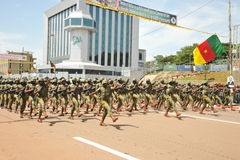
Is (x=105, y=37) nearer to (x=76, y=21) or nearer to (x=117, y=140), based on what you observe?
(x=76, y=21)

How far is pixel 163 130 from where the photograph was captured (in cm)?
857

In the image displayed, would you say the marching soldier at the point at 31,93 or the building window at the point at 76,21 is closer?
the marching soldier at the point at 31,93

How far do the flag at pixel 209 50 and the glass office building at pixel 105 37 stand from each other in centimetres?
5189

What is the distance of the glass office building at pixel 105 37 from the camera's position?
237ft

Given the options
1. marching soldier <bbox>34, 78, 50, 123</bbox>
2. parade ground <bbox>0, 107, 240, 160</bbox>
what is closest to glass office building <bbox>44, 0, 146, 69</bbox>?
marching soldier <bbox>34, 78, 50, 123</bbox>

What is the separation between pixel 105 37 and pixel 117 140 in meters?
68.4

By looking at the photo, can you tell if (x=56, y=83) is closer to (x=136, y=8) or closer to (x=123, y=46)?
(x=136, y=8)

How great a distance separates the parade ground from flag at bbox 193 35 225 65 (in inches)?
396

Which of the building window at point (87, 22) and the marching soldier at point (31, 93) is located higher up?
the building window at point (87, 22)

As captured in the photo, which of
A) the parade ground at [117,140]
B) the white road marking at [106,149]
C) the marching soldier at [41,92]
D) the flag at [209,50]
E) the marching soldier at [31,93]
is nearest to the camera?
the white road marking at [106,149]

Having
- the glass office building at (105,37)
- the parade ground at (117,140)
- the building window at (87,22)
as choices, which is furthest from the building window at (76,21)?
the parade ground at (117,140)

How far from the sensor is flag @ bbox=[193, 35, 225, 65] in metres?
18.7

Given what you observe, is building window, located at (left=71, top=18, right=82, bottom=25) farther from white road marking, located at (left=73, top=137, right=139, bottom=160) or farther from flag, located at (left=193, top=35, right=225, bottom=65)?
white road marking, located at (left=73, top=137, right=139, bottom=160)

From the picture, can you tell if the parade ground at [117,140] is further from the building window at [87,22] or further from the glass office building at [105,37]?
the glass office building at [105,37]
